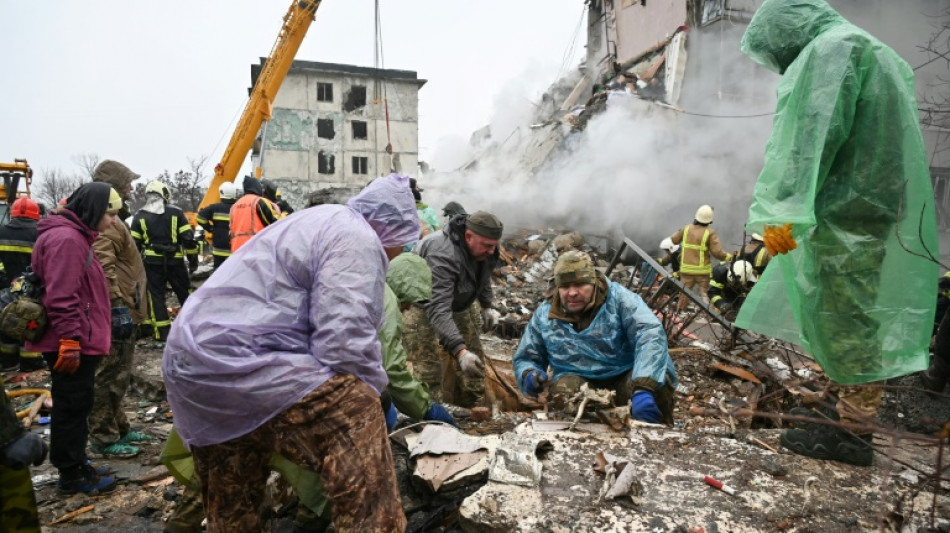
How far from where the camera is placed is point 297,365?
61.3 inches

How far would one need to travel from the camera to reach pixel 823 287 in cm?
239

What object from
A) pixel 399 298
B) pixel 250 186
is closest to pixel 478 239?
pixel 399 298

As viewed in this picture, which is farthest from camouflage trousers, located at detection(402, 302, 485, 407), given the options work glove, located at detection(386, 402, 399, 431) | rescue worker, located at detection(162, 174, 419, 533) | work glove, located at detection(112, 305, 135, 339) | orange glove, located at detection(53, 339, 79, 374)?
rescue worker, located at detection(162, 174, 419, 533)

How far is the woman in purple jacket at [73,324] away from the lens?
2.90 m

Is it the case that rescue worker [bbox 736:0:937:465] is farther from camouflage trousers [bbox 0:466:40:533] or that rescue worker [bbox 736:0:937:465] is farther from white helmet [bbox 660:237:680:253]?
A: white helmet [bbox 660:237:680:253]

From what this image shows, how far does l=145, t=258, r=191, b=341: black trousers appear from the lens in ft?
20.2

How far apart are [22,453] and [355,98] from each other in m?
25.9

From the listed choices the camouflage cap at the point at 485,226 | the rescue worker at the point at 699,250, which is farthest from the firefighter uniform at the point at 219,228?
the rescue worker at the point at 699,250

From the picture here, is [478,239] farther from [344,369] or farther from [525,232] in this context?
[525,232]

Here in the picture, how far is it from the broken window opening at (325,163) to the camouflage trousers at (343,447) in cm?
2496

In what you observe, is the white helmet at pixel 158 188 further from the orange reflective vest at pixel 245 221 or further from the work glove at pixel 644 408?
the work glove at pixel 644 408

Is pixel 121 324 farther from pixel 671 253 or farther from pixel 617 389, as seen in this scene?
pixel 671 253

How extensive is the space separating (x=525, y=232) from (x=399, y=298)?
1129 cm

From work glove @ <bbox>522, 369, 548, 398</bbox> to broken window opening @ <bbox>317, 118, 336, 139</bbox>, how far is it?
2397cm
